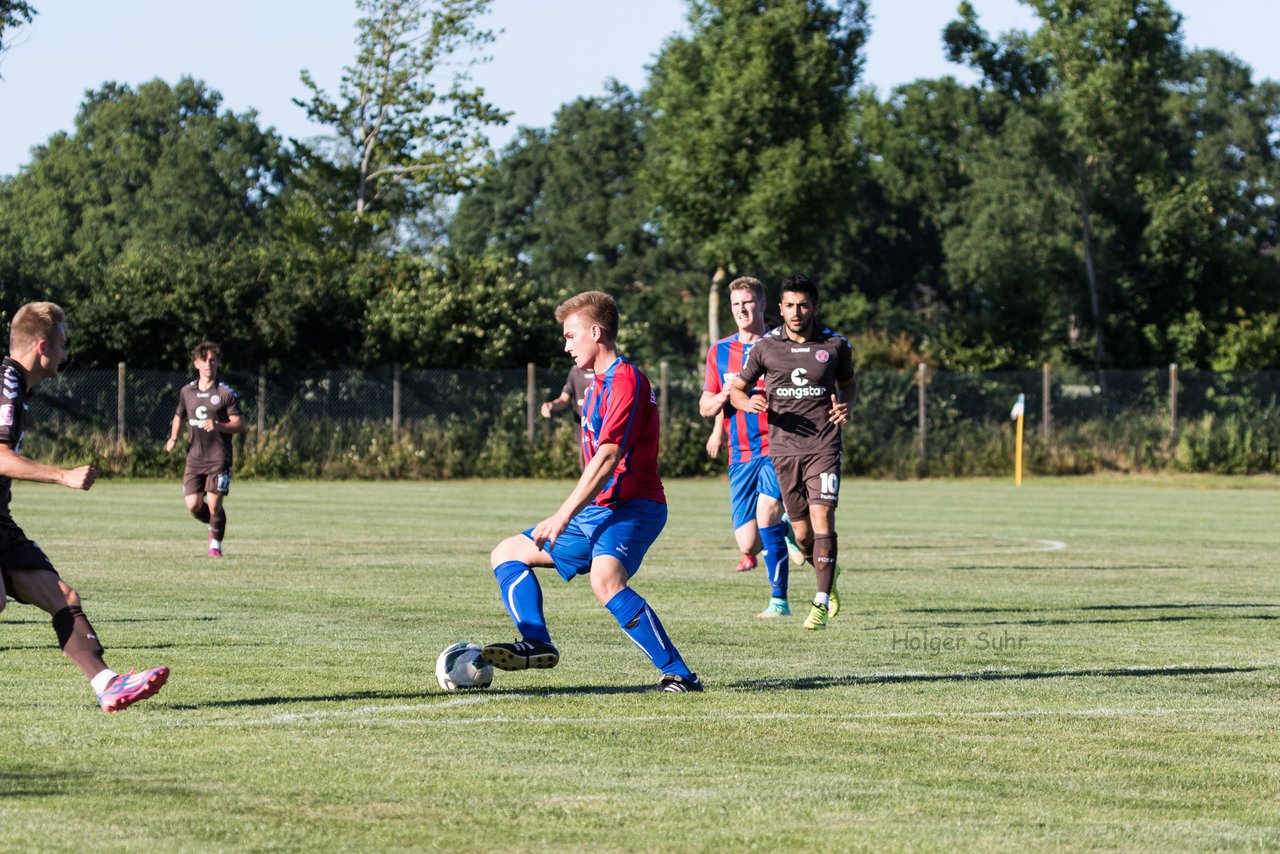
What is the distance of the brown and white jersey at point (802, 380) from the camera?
11.8 metres

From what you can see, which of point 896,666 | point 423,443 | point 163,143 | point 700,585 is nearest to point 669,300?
point 163,143

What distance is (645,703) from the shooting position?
26.2ft

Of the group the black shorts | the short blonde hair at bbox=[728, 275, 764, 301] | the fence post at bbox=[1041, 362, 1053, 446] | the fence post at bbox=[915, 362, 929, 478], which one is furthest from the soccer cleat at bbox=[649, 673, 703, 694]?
the fence post at bbox=[1041, 362, 1053, 446]

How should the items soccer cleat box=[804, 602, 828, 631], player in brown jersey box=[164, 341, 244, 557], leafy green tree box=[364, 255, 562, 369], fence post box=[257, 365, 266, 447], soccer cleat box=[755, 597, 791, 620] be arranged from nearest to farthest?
soccer cleat box=[804, 602, 828, 631] < soccer cleat box=[755, 597, 791, 620] < player in brown jersey box=[164, 341, 244, 557] < fence post box=[257, 365, 266, 447] < leafy green tree box=[364, 255, 562, 369]

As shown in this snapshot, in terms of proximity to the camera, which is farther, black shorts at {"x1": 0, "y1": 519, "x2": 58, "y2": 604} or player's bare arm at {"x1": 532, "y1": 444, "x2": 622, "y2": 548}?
player's bare arm at {"x1": 532, "y1": 444, "x2": 622, "y2": 548}

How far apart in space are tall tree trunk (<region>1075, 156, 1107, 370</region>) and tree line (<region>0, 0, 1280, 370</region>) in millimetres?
95

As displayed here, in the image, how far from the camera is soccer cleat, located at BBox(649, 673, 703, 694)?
831cm

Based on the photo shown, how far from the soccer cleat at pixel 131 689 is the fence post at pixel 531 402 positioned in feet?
102

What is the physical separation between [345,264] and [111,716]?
42802 mm

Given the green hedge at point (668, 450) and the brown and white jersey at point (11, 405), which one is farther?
the green hedge at point (668, 450)

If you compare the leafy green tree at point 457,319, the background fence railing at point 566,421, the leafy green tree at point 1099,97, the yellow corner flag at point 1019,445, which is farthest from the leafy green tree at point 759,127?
the yellow corner flag at point 1019,445

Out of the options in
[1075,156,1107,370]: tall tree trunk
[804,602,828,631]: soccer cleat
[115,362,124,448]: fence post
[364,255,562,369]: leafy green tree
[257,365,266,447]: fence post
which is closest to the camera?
[804,602,828,631]: soccer cleat

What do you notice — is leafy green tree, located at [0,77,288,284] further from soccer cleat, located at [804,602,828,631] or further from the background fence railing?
soccer cleat, located at [804,602,828,631]

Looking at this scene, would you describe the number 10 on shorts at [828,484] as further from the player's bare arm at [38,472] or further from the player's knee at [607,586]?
→ the player's bare arm at [38,472]
